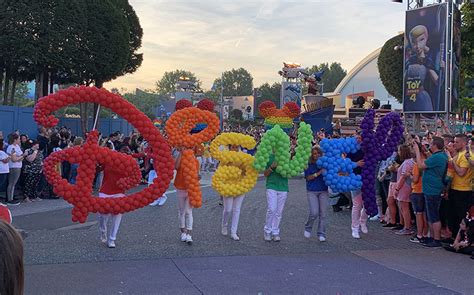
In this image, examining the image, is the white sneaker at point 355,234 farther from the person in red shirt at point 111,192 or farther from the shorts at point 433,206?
the person in red shirt at point 111,192

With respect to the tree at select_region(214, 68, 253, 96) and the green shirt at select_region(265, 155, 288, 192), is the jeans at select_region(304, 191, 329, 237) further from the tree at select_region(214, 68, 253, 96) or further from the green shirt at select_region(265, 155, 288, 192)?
the tree at select_region(214, 68, 253, 96)

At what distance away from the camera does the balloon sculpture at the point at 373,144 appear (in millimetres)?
8797

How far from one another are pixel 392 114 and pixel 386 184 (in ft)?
8.12

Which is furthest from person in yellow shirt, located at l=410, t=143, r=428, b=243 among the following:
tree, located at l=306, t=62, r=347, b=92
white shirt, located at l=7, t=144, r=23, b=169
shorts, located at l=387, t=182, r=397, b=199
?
tree, located at l=306, t=62, r=347, b=92

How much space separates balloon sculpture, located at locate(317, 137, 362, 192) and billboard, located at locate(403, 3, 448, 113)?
14436mm

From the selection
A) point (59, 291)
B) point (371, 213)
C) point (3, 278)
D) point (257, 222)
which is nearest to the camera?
point (3, 278)

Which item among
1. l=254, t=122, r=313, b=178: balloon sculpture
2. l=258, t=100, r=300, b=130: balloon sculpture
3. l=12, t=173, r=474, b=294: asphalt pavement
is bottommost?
l=12, t=173, r=474, b=294: asphalt pavement

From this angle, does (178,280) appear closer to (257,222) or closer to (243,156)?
(243,156)

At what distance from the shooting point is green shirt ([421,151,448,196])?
27.6 feet

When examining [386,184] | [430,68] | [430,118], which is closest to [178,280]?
[386,184]

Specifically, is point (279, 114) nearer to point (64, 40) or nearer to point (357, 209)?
point (357, 209)

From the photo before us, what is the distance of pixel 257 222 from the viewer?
1023cm

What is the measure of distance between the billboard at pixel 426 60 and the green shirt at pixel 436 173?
14157 millimetres

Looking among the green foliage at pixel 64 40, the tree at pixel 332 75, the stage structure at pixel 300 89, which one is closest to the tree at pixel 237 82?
the tree at pixel 332 75
